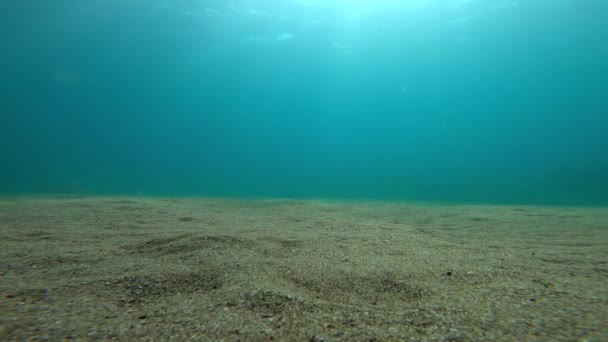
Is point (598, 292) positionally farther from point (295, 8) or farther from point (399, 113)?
point (399, 113)

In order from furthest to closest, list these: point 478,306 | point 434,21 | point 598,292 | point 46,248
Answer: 1. point 434,21
2. point 46,248
3. point 598,292
4. point 478,306

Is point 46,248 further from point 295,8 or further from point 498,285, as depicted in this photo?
point 295,8

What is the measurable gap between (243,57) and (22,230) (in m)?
51.9

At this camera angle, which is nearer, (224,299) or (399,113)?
(224,299)

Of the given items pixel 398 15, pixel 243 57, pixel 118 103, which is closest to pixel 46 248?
pixel 398 15

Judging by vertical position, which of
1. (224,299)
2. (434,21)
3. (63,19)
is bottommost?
(224,299)

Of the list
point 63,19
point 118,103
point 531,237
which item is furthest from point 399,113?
point 531,237

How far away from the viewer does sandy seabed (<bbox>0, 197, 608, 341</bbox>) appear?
4.55ft

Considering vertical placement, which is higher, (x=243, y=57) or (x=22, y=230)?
(x=243, y=57)

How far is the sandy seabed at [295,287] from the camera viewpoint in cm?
139

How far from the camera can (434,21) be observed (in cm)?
3512

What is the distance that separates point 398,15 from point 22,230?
1565 inches

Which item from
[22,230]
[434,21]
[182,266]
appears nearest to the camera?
[182,266]

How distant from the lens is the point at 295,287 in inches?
75.2
